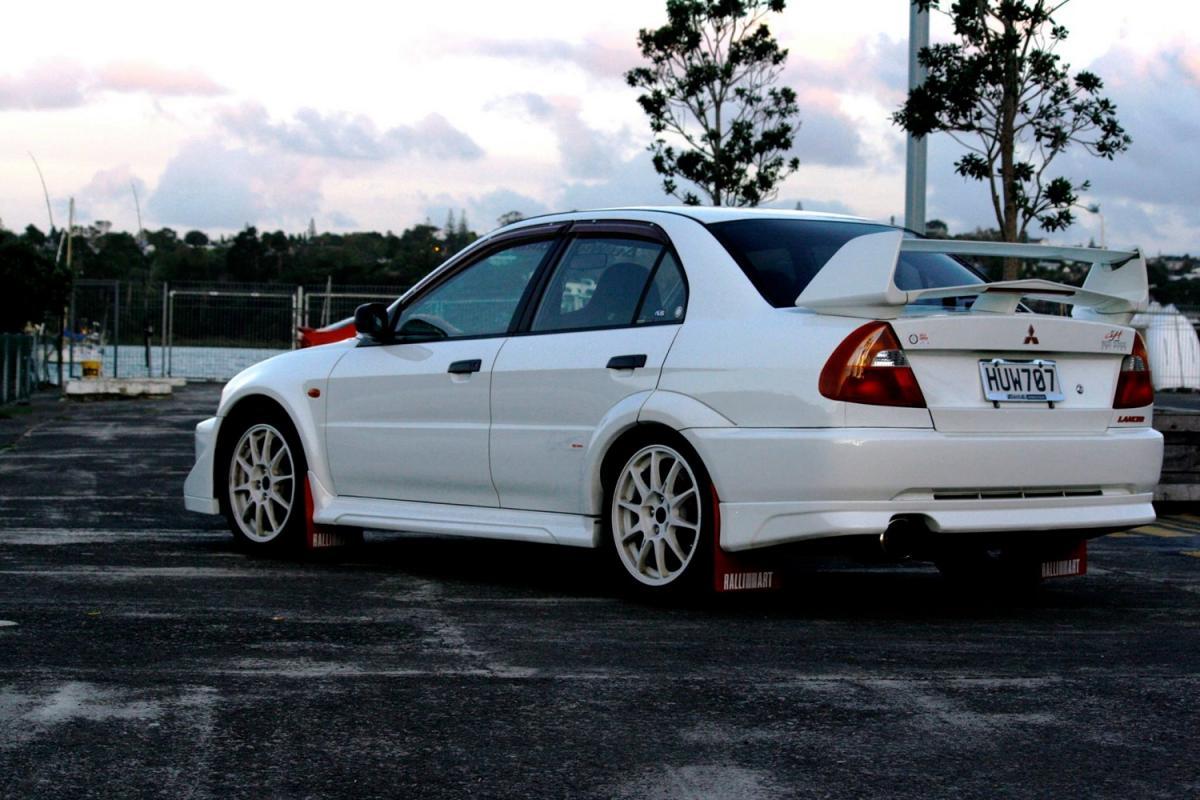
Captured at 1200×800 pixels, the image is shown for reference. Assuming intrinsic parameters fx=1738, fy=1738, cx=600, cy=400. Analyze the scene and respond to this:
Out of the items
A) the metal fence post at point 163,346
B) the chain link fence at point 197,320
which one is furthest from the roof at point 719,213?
the metal fence post at point 163,346

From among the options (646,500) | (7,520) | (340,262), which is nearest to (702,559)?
(646,500)

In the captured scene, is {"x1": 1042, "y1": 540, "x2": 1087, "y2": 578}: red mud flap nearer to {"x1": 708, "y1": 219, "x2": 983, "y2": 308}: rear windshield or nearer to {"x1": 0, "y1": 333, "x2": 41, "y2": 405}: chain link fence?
{"x1": 708, "y1": 219, "x2": 983, "y2": 308}: rear windshield

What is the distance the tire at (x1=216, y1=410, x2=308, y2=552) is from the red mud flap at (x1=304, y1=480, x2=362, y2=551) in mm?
36

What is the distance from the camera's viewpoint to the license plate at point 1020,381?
6.30 m

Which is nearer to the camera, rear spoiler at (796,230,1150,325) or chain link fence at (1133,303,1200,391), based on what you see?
rear spoiler at (796,230,1150,325)

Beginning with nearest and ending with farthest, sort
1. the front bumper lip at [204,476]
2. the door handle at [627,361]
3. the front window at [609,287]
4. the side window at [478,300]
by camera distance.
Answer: the door handle at [627,361], the front window at [609,287], the side window at [478,300], the front bumper lip at [204,476]

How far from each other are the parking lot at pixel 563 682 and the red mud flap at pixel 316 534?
9 centimetres

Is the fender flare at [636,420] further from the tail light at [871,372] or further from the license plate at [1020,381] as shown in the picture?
the license plate at [1020,381]

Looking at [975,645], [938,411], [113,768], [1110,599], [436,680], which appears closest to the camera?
[113,768]

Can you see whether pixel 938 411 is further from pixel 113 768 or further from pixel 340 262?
pixel 340 262

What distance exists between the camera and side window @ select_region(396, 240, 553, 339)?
7609 millimetres

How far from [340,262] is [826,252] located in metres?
37.5

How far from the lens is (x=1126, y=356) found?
6836 millimetres

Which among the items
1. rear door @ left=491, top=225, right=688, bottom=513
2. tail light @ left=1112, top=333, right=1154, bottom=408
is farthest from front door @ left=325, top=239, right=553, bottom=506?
tail light @ left=1112, top=333, right=1154, bottom=408
